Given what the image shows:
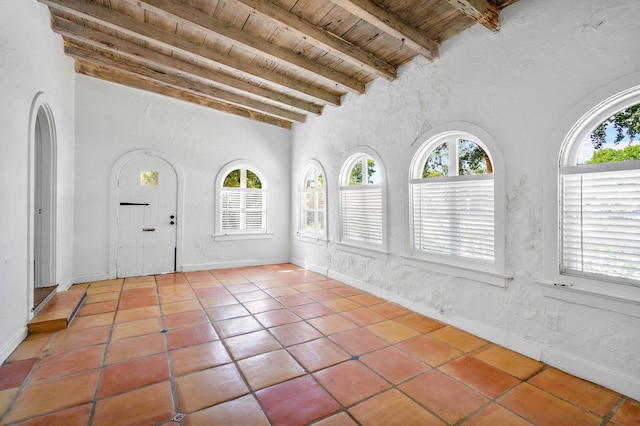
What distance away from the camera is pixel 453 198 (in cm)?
328

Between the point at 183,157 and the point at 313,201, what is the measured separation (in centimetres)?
263

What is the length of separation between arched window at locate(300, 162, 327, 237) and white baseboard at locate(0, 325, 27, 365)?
3.97m

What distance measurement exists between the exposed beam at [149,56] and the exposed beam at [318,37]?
1.67m

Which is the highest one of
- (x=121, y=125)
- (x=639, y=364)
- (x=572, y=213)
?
(x=121, y=125)

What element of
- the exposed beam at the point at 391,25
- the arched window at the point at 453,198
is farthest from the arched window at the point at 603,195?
the exposed beam at the point at 391,25

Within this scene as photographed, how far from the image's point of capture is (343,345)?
2.74 m

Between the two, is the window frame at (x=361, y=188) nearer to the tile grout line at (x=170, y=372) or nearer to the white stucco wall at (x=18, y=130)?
the tile grout line at (x=170, y=372)

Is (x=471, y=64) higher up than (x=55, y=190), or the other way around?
(x=471, y=64)

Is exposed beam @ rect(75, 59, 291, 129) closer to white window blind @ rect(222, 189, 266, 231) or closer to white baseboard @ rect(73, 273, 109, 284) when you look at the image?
white window blind @ rect(222, 189, 266, 231)

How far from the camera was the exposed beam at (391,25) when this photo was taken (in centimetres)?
262

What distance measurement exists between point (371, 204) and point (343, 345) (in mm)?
2214

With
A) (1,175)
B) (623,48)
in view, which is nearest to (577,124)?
(623,48)

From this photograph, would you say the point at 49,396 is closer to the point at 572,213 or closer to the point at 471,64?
the point at 572,213

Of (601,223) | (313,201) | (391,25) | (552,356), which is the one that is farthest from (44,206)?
(601,223)
